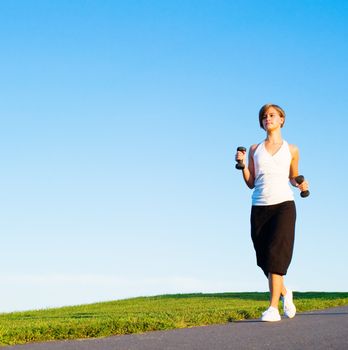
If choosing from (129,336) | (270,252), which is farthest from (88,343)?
(270,252)

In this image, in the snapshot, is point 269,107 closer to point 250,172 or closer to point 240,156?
point 240,156

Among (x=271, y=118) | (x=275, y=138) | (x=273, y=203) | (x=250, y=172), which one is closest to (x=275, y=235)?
(x=273, y=203)

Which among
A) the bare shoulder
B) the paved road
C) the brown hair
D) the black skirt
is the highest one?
the brown hair

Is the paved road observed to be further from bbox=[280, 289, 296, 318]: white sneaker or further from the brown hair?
the brown hair

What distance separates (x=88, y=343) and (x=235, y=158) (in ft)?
9.10

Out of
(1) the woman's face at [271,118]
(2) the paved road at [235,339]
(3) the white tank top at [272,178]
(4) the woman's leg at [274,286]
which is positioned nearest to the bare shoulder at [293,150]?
(3) the white tank top at [272,178]

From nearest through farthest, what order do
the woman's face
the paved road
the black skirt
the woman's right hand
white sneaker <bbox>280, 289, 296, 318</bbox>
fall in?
the paved road
the black skirt
the woman's right hand
the woman's face
white sneaker <bbox>280, 289, 296, 318</bbox>

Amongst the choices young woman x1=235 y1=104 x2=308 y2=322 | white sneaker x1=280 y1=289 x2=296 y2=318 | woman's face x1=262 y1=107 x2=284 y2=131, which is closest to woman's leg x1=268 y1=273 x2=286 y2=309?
young woman x1=235 y1=104 x2=308 y2=322

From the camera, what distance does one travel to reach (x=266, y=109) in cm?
798

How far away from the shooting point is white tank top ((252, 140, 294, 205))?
7.80 meters

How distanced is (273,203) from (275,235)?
37 centimetres

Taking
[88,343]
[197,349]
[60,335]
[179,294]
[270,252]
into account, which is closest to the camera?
[197,349]

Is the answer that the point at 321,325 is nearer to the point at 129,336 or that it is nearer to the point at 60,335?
the point at 129,336

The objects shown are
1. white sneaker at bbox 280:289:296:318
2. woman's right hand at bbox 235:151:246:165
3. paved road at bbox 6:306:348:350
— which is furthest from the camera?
white sneaker at bbox 280:289:296:318
